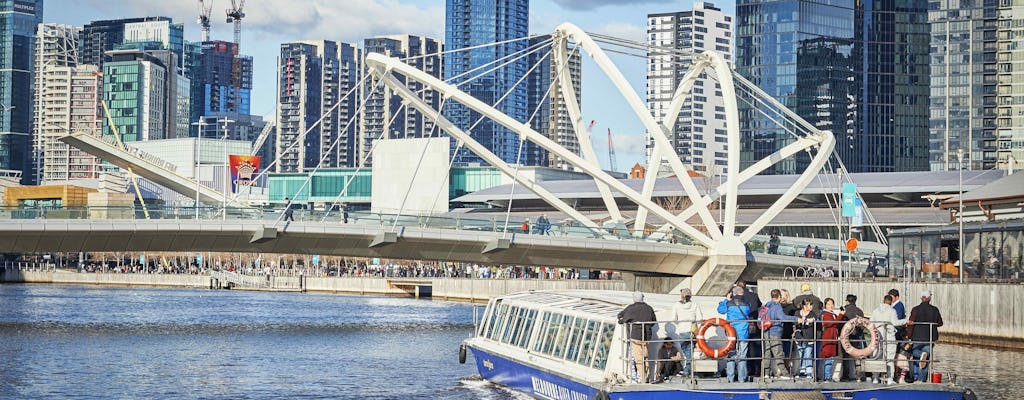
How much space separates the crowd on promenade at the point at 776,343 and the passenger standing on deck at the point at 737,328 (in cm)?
2

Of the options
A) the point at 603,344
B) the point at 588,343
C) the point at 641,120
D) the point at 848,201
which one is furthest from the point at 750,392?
the point at 641,120

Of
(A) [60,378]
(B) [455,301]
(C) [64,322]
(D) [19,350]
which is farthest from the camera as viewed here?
(B) [455,301]

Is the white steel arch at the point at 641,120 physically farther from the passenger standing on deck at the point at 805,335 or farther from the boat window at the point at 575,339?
the passenger standing on deck at the point at 805,335

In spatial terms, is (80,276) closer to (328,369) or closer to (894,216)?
(894,216)

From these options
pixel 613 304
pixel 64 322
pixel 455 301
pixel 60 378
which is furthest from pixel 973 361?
pixel 455 301

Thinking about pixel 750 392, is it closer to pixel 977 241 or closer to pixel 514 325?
pixel 514 325

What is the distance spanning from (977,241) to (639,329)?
39050 mm

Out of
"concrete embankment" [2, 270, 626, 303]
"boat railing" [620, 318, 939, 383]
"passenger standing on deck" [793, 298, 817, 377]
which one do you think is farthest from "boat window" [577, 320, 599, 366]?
"concrete embankment" [2, 270, 626, 303]

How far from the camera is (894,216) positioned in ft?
468

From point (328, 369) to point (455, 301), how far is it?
76001mm

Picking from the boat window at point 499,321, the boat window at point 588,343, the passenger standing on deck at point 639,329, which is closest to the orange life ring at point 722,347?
the passenger standing on deck at point 639,329

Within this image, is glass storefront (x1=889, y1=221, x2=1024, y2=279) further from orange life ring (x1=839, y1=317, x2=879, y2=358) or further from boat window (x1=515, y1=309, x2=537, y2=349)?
orange life ring (x1=839, y1=317, x2=879, y2=358)

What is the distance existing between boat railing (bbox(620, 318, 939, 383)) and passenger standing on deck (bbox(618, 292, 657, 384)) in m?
0.05

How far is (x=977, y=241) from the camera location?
67.1 m
